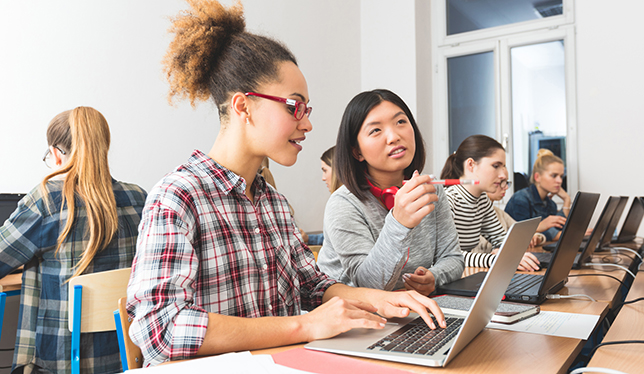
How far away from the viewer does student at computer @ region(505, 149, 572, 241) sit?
3.76 meters

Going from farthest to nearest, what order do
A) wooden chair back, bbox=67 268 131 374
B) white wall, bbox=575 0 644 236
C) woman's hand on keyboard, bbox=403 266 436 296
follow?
white wall, bbox=575 0 644 236 → wooden chair back, bbox=67 268 131 374 → woman's hand on keyboard, bbox=403 266 436 296

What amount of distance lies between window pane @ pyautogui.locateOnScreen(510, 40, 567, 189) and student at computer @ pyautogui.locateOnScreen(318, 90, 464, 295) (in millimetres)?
3343

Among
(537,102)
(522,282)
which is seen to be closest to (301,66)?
(537,102)

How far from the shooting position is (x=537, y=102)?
15.3 ft

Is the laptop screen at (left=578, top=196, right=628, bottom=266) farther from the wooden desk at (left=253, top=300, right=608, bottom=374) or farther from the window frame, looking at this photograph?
the window frame

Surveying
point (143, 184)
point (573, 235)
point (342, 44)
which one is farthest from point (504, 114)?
point (573, 235)

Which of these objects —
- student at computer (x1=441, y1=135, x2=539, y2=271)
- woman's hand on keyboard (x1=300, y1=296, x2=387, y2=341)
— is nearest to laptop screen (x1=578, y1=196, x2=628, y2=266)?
student at computer (x1=441, y1=135, x2=539, y2=271)

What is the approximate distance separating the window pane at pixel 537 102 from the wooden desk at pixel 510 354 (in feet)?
13.0

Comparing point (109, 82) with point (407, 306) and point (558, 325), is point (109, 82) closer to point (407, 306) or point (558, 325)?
point (407, 306)

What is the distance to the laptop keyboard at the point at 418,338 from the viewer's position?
2.60ft

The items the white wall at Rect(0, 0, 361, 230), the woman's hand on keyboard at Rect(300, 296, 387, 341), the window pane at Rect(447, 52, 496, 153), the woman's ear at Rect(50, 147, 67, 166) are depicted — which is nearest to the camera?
the woman's hand on keyboard at Rect(300, 296, 387, 341)

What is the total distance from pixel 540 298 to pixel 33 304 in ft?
5.64

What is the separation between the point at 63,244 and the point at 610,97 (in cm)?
415

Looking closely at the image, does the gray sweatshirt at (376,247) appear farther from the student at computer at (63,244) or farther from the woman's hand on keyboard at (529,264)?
the student at computer at (63,244)
